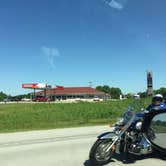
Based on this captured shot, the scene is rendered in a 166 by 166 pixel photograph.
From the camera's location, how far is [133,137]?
22.4 ft

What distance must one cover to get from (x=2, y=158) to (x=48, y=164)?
1353 millimetres

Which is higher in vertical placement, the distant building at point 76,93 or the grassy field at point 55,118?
the distant building at point 76,93

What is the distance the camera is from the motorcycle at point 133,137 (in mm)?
6609

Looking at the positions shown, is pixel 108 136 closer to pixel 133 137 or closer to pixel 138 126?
pixel 133 137

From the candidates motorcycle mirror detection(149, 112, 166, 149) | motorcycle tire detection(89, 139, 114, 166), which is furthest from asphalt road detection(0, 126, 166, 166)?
motorcycle mirror detection(149, 112, 166, 149)

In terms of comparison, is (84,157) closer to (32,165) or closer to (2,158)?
(32,165)

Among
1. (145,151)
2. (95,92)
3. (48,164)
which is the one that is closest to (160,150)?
(145,151)

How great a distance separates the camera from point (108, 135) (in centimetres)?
665

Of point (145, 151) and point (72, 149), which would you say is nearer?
point (145, 151)

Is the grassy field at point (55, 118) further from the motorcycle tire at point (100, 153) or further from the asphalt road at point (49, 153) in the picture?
the asphalt road at point (49, 153)

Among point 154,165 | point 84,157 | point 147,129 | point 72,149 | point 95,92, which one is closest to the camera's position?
point 154,165

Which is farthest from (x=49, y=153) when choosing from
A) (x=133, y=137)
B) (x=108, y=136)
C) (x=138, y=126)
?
(x=138, y=126)

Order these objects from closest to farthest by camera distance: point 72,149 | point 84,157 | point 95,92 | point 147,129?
point 147,129 < point 84,157 < point 72,149 < point 95,92

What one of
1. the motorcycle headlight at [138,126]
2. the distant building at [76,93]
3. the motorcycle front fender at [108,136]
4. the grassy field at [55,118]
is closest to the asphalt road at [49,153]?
the motorcycle front fender at [108,136]
